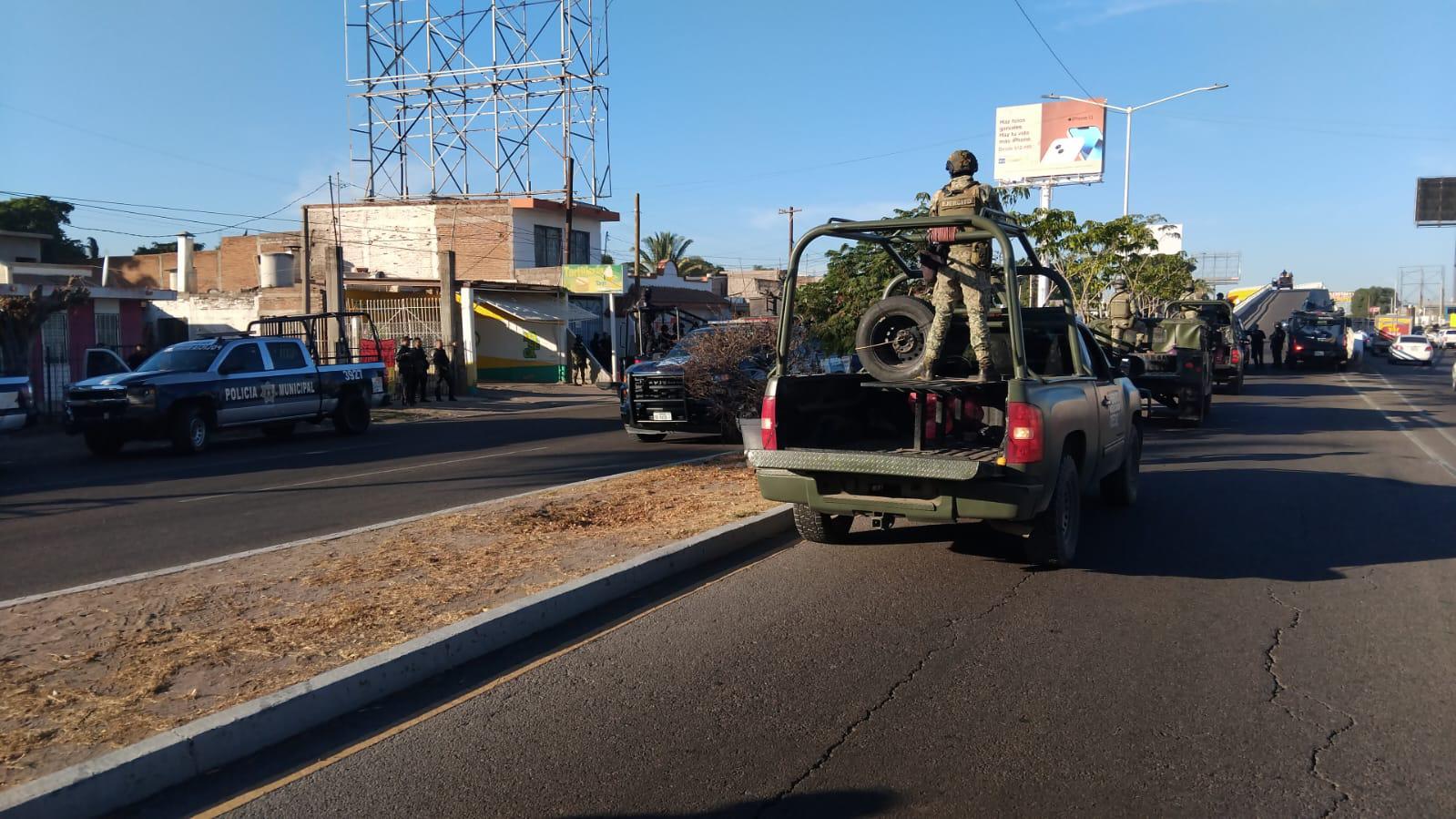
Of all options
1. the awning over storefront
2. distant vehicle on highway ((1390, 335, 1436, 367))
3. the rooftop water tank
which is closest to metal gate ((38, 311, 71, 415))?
the awning over storefront

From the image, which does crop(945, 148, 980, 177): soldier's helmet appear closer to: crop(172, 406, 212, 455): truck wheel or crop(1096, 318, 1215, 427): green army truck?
crop(1096, 318, 1215, 427): green army truck

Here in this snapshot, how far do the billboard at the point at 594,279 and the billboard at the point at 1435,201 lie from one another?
45.0m

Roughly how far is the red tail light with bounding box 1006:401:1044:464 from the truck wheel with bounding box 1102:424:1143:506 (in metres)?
3.57

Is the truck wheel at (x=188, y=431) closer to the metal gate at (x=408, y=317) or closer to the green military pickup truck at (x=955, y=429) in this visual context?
the green military pickup truck at (x=955, y=429)

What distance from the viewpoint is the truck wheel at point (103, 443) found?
54.0ft

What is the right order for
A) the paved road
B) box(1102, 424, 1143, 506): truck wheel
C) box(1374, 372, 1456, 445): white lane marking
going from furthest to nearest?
box(1374, 372, 1456, 445): white lane marking
box(1102, 424, 1143, 506): truck wheel
the paved road

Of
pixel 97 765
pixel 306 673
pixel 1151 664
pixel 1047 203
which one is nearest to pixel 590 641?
pixel 306 673

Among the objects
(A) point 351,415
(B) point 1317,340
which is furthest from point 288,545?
(B) point 1317,340

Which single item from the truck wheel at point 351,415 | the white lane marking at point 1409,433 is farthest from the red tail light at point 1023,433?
the truck wheel at point 351,415

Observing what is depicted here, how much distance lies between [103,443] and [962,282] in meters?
14.4

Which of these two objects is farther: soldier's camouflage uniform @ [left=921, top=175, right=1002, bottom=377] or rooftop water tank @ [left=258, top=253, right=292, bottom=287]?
rooftop water tank @ [left=258, top=253, right=292, bottom=287]

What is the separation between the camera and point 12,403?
559 inches

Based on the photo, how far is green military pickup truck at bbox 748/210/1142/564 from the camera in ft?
23.2

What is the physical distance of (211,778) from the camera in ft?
14.4
